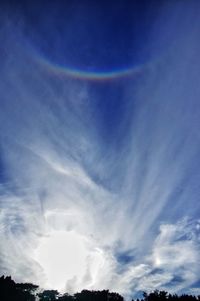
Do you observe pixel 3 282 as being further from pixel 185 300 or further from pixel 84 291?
pixel 185 300

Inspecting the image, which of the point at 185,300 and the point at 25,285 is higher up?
the point at 25,285

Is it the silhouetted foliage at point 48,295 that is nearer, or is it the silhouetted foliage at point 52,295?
the silhouetted foliage at point 52,295

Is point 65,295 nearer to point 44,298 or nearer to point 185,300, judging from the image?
point 44,298

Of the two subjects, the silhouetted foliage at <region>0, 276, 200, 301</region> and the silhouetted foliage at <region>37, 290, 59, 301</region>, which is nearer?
the silhouetted foliage at <region>0, 276, 200, 301</region>

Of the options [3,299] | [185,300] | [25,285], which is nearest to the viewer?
[185,300]

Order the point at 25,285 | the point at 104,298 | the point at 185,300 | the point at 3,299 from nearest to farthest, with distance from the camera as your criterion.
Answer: the point at 185,300 → the point at 3,299 → the point at 104,298 → the point at 25,285

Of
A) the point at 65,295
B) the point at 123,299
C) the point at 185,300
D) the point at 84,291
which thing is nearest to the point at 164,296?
the point at 185,300

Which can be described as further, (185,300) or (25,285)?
(25,285)
